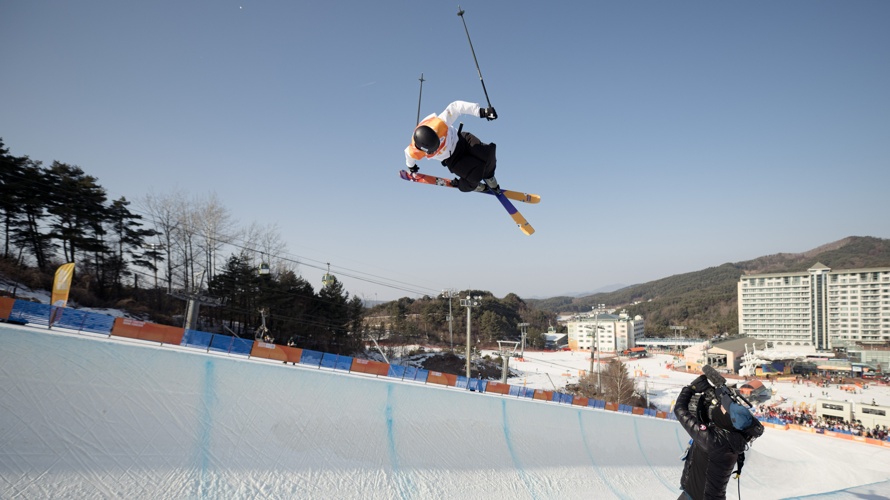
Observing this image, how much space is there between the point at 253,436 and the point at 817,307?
112310mm

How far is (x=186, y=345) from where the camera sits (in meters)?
11.2

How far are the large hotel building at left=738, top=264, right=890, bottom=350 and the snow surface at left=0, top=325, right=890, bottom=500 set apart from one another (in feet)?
309

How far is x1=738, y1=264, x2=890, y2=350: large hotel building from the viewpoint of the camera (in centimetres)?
7900

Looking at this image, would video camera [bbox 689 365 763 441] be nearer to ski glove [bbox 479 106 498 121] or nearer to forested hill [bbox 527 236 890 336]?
ski glove [bbox 479 106 498 121]

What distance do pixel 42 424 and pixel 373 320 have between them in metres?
54.1

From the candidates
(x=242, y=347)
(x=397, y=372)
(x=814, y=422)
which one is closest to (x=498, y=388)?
(x=397, y=372)

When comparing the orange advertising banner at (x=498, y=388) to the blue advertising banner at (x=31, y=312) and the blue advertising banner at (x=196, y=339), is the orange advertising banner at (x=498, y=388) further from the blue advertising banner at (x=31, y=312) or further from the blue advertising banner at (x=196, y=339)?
the blue advertising banner at (x=31, y=312)

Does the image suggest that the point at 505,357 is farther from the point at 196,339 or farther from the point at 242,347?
the point at 196,339

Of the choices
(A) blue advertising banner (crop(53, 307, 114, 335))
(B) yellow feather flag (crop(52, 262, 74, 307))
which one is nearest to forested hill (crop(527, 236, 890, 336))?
(A) blue advertising banner (crop(53, 307, 114, 335))

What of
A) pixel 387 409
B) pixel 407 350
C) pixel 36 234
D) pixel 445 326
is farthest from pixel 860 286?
pixel 36 234

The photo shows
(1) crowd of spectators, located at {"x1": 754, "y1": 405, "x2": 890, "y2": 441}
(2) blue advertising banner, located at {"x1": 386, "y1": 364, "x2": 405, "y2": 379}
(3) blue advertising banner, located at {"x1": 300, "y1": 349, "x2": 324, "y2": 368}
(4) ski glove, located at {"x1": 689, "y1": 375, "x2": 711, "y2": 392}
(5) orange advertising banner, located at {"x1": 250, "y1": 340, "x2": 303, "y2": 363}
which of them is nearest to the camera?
(4) ski glove, located at {"x1": 689, "y1": 375, "x2": 711, "y2": 392}

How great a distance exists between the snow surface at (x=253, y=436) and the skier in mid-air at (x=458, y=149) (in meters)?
4.42

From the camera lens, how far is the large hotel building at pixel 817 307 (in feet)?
259

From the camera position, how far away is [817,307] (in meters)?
84.9
